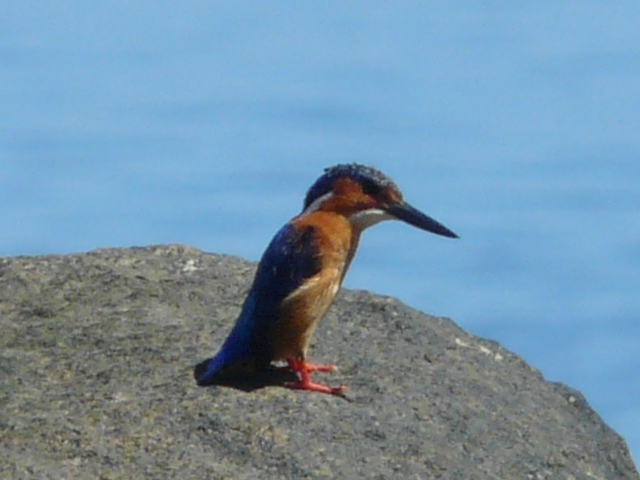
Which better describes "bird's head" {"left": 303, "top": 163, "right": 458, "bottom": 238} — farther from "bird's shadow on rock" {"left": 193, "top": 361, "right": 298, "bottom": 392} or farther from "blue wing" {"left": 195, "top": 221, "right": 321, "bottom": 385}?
"bird's shadow on rock" {"left": 193, "top": 361, "right": 298, "bottom": 392}

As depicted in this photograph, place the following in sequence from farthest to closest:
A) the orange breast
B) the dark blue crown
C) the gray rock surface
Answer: the dark blue crown < the orange breast < the gray rock surface

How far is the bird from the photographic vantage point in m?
5.71

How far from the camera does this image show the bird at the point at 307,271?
5.71m

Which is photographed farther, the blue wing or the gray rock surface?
the blue wing

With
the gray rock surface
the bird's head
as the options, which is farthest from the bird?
the gray rock surface

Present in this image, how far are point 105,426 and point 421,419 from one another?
1118 millimetres

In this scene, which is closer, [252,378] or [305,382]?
[305,382]

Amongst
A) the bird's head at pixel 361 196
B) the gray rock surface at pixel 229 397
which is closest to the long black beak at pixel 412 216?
the bird's head at pixel 361 196

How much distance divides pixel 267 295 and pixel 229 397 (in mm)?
468

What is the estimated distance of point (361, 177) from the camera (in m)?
5.98

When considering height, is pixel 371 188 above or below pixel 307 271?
above

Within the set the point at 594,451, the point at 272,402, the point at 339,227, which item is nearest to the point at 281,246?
the point at 339,227

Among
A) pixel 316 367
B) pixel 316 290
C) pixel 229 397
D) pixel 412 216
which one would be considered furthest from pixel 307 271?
pixel 229 397

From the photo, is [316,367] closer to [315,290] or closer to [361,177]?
[315,290]
